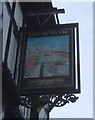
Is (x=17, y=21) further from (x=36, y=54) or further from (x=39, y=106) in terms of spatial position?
(x=39, y=106)

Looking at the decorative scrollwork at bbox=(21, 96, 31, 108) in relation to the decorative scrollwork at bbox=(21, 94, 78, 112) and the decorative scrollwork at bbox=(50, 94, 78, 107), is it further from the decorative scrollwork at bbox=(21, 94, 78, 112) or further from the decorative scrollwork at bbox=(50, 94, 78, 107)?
the decorative scrollwork at bbox=(50, 94, 78, 107)

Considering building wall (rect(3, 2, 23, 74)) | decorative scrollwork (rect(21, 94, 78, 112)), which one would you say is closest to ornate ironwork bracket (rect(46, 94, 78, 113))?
decorative scrollwork (rect(21, 94, 78, 112))

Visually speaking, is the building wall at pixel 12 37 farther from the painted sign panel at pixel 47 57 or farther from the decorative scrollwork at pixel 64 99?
the decorative scrollwork at pixel 64 99

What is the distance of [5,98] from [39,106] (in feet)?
2.46

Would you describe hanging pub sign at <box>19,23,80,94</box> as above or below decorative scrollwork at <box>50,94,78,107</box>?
above

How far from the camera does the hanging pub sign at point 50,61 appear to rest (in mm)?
7734

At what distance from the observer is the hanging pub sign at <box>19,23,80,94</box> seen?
7.73m

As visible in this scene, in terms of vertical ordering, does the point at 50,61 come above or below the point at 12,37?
below

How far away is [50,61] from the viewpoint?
8242mm

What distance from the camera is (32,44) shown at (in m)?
8.66

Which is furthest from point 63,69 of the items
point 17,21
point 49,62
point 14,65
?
point 17,21

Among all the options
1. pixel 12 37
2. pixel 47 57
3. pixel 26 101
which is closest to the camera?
pixel 26 101

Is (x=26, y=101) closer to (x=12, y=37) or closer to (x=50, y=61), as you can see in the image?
(x=50, y=61)

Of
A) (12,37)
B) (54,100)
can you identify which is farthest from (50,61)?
(12,37)
